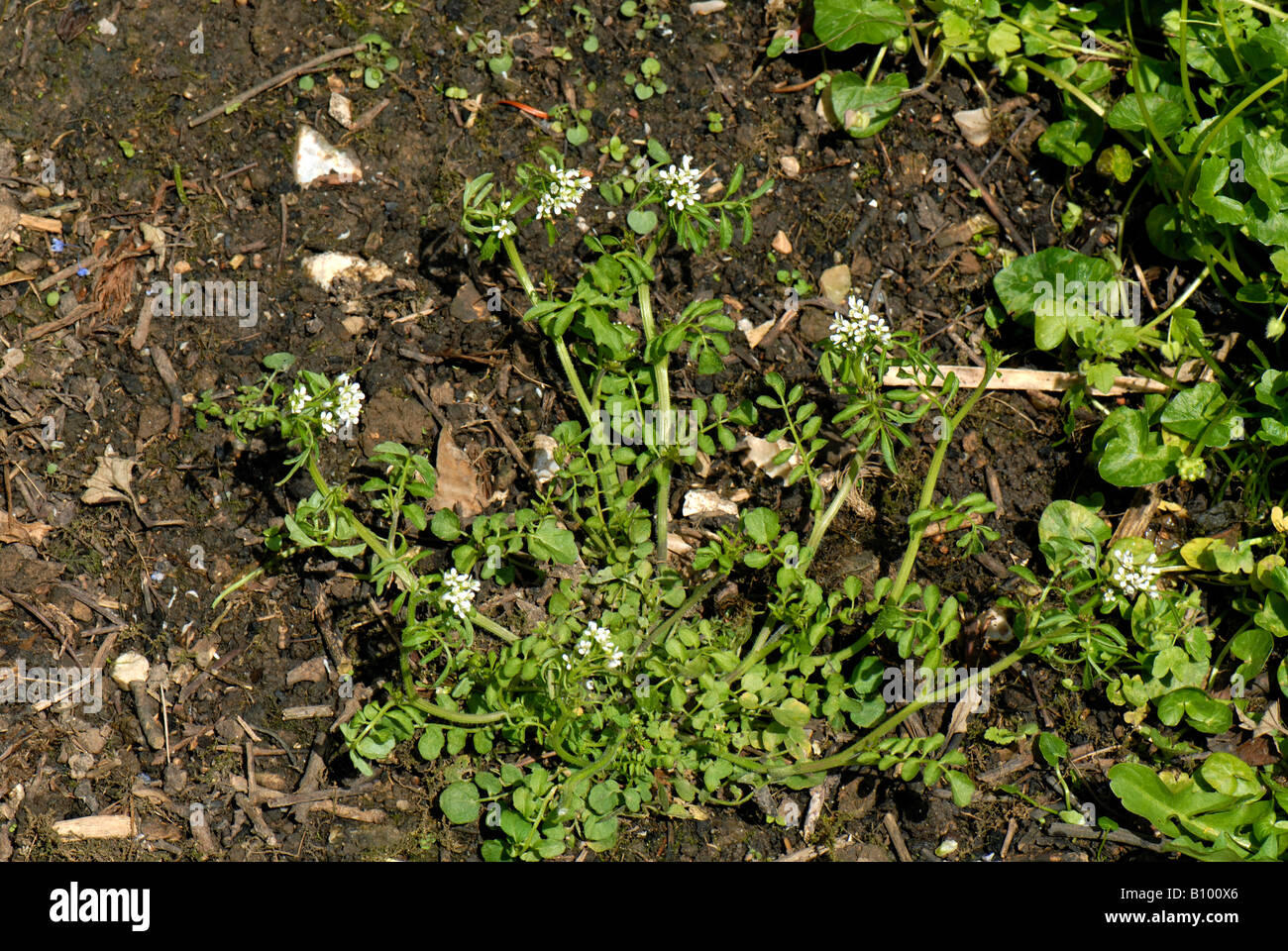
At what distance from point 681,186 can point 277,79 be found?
1.67 m

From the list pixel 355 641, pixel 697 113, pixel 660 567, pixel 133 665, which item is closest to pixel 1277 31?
pixel 697 113

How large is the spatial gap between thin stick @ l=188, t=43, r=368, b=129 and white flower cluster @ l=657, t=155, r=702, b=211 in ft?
4.80

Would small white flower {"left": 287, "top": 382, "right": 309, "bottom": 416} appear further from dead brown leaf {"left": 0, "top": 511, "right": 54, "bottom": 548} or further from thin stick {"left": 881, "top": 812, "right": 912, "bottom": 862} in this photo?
thin stick {"left": 881, "top": 812, "right": 912, "bottom": 862}

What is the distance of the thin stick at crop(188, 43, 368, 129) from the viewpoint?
3.62 meters

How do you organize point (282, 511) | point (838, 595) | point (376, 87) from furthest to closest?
point (376, 87) < point (282, 511) < point (838, 595)

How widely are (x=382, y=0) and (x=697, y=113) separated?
4.15ft

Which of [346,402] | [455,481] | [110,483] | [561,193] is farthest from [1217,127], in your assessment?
[110,483]

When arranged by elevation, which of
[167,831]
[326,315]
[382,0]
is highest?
[382,0]

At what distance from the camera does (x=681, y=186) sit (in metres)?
3.06

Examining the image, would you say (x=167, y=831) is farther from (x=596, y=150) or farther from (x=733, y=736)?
(x=596, y=150)

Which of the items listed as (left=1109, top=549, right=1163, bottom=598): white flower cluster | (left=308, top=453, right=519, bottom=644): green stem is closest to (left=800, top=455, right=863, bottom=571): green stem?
(left=1109, top=549, right=1163, bottom=598): white flower cluster

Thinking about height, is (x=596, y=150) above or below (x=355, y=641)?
above

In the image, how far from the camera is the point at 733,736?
3.14 metres

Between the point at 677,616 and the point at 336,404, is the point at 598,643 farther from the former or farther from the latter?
the point at 336,404
